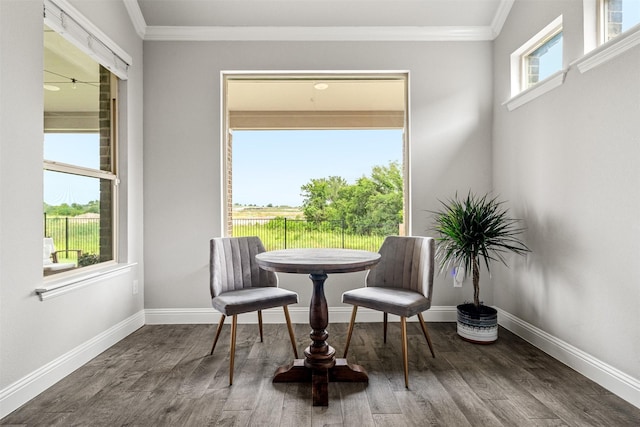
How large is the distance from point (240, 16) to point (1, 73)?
6.09 ft

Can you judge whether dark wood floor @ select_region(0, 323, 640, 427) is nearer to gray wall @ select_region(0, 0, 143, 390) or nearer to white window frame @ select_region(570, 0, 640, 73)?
gray wall @ select_region(0, 0, 143, 390)

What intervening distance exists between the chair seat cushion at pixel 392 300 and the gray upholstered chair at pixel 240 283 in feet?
1.42

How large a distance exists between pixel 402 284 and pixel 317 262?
0.93 m

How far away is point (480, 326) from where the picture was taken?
2609 millimetres

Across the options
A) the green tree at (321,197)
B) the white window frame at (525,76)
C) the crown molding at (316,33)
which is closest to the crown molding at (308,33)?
the crown molding at (316,33)

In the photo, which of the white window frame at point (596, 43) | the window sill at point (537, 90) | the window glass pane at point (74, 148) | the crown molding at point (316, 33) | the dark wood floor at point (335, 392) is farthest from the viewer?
the crown molding at point (316, 33)

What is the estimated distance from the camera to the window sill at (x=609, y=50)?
175cm

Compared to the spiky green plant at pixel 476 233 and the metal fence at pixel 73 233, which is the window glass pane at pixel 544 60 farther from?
the metal fence at pixel 73 233

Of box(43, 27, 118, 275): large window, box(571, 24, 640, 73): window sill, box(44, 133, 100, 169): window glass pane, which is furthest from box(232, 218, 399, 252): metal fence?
box(571, 24, 640, 73): window sill

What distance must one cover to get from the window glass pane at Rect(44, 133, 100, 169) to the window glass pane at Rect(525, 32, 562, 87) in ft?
11.2

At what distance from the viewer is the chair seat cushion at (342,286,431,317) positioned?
81.4 inches

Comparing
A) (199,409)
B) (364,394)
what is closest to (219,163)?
(199,409)

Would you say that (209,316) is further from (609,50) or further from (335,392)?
(609,50)

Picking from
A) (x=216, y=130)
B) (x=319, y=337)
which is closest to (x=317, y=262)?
(x=319, y=337)
